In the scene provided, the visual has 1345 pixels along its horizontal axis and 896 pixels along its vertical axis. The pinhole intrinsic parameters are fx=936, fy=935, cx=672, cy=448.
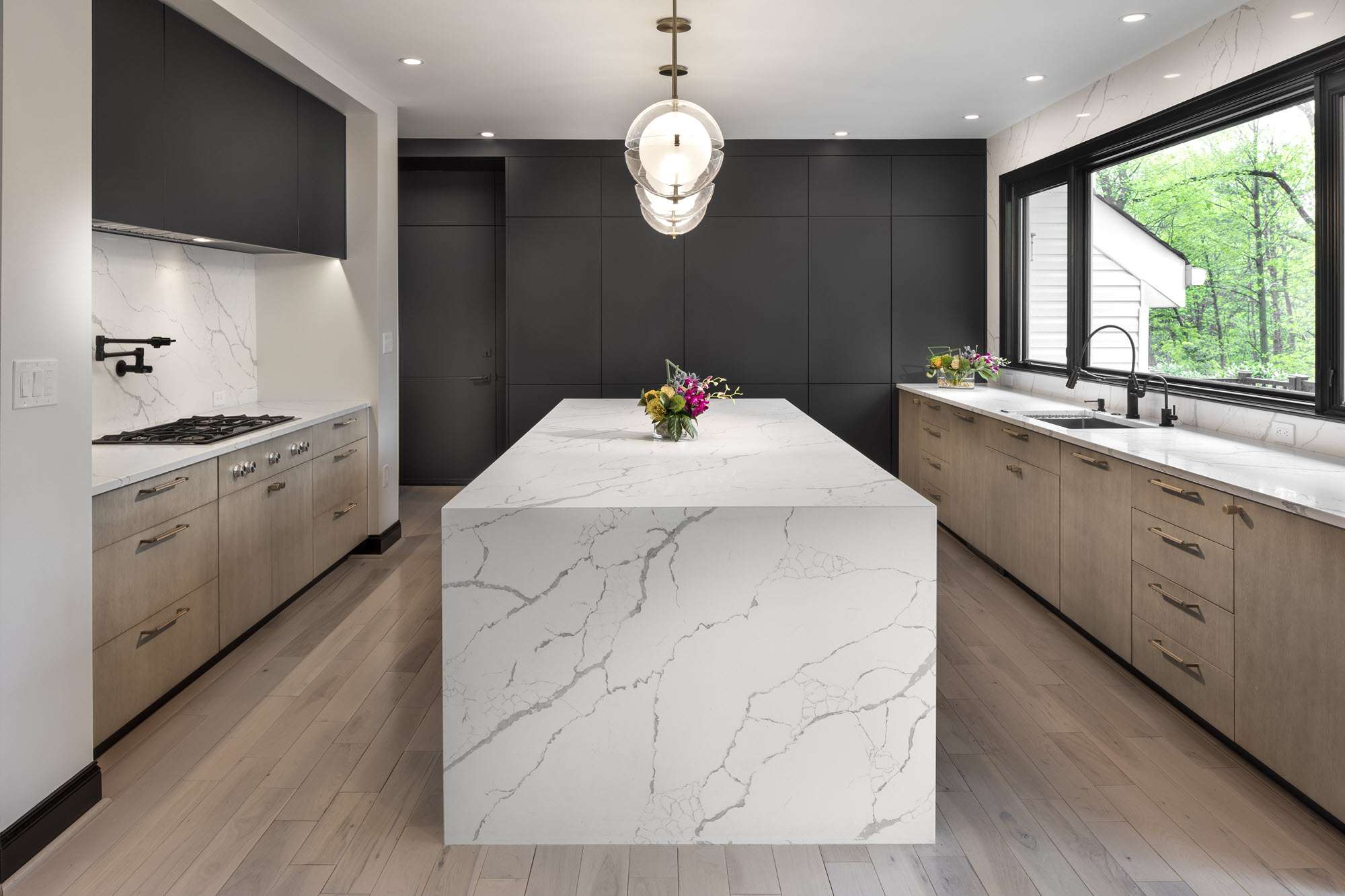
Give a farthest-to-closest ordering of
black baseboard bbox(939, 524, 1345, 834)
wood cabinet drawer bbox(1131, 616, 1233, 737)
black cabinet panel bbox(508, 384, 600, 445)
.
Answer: black cabinet panel bbox(508, 384, 600, 445) → wood cabinet drawer bbox(1131, 616, 1233, 737) → black baseboard bbox(939, 524, 1345, 834)

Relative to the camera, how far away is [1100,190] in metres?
4.97

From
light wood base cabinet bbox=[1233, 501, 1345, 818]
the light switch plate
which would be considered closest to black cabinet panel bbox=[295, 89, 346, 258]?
the light switch plate

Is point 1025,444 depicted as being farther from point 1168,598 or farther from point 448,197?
point 448,197

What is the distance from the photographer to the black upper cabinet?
9.90 feet

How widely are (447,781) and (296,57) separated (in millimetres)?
3231

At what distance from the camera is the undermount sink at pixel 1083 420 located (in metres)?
4.26

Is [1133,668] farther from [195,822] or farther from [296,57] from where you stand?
[296,57]

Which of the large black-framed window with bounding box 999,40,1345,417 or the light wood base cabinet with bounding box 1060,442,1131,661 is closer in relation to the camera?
the large black-framed window with bounding box 999,40,1345,417

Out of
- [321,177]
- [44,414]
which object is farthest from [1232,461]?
[321,177]

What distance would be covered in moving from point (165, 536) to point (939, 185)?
5.22 meters

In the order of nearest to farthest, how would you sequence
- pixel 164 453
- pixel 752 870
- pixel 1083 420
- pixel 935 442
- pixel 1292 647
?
1. pixel 752 870
2. pixel 1292 647
3. pixel 164 453
4. pixel 1083 420
5. pixel 935 442

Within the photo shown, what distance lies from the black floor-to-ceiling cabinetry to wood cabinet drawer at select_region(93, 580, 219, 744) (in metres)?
3.30

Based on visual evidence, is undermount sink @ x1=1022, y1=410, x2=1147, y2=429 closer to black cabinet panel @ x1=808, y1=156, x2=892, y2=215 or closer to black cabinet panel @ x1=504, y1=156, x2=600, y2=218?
black cabinet panel @ x1=808, y1=156, x2=892, y2=215

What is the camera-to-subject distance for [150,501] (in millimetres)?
2932
